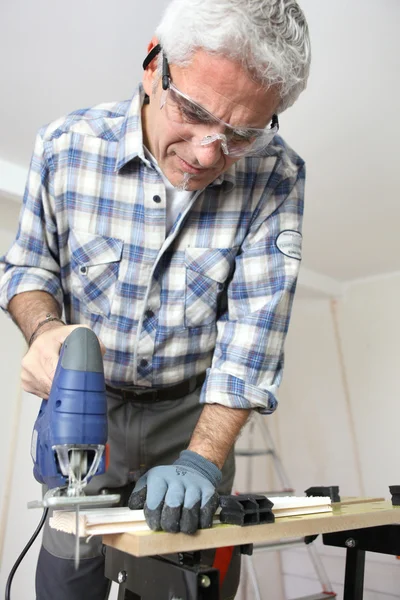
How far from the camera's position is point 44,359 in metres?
0.92

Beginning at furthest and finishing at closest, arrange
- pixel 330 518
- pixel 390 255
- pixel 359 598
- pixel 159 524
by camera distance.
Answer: pixel 390 255 → pixel 359 598 → pixel 330 518 → pixel 159 524

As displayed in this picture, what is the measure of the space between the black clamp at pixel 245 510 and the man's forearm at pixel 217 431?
197mm

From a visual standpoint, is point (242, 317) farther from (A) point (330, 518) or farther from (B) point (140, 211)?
(A) point (330, 518)

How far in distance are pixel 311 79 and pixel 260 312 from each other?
1.48m

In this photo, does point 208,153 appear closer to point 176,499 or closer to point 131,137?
point 131,137

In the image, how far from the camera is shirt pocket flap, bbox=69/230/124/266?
4.12 feet

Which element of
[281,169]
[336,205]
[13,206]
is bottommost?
[281,169]

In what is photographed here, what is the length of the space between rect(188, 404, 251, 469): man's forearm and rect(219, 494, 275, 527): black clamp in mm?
197

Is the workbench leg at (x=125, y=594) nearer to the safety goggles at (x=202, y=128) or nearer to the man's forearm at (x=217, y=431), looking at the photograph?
the man's forearm at (x=217, y=431)

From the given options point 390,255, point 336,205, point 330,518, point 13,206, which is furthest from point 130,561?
point 390,255

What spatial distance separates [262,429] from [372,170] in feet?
6.98

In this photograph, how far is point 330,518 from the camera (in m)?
0.94

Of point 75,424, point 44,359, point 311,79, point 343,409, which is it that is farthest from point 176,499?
point 343,409

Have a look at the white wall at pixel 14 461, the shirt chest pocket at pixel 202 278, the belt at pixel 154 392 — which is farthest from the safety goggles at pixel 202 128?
the white wall at pixel 14 461
